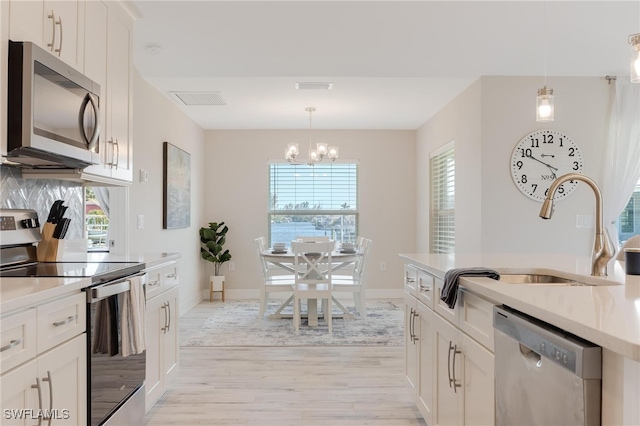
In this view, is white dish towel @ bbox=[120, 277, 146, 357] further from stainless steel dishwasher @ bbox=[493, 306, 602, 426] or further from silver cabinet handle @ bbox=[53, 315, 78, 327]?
stainless steel dishwasher @ bbox=[493, 306, 602, 426]

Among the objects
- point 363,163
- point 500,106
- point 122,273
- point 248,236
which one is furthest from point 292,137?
point 122,273

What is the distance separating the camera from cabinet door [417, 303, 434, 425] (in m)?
2.12

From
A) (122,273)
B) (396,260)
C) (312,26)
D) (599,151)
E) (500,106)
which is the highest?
(312,26)

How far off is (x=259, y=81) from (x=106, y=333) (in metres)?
2.92

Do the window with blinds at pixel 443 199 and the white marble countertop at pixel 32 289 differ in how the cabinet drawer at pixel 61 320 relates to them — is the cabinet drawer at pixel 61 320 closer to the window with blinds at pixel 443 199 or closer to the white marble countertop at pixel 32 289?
the white marble countertop at pixel 32 289

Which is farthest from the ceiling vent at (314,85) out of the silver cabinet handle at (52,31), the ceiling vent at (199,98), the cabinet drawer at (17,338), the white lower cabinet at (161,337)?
the cabinet drawer at (17,338)

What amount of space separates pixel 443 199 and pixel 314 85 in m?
2.23

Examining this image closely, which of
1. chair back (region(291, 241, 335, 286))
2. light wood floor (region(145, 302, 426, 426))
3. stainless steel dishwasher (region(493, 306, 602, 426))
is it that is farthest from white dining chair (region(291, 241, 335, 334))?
stainless steel dishwasher (region(493, 306, 602, 426))

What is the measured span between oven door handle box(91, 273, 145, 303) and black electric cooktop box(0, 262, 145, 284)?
0.03m

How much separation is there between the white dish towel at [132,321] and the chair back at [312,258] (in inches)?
94.7

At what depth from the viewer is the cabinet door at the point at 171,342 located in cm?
266

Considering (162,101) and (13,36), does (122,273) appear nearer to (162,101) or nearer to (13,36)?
(13,36)

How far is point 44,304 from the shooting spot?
1358mm

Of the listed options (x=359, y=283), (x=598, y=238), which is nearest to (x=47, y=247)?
Result: (x=598, y=238)
